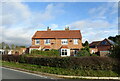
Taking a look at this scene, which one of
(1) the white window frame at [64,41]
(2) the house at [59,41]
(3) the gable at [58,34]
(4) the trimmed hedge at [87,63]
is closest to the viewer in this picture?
(4) the trimmed hedge at [87,63]

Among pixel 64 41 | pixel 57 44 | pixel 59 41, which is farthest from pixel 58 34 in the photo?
pixel 57 44

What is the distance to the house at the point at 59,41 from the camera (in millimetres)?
34812

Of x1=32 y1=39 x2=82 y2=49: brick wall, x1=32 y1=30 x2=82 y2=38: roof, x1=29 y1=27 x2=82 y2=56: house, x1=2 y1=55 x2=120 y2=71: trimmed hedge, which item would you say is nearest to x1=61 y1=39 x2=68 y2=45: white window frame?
x1=29 y1=27 x2=82 y2=56: house

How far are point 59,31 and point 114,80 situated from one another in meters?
31.5

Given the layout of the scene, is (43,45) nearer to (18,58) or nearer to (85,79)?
(18,58)

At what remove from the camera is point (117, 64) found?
1138 centimetres

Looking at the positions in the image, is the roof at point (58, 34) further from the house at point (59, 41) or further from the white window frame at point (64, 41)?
the white window frame at point (64, 41)

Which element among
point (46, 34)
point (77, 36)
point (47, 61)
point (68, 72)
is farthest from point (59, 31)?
point (68, 72)

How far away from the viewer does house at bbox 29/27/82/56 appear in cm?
3481

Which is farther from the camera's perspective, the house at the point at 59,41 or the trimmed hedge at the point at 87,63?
the house at the point at 59,41

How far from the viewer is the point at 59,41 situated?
36.2 m

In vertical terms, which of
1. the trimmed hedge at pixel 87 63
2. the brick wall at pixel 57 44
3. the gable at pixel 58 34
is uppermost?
the gable at pixel 58 34

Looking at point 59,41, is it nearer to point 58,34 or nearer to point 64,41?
point 64,41

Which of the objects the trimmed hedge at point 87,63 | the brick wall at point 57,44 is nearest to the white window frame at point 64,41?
the brick wall at point 57,44
